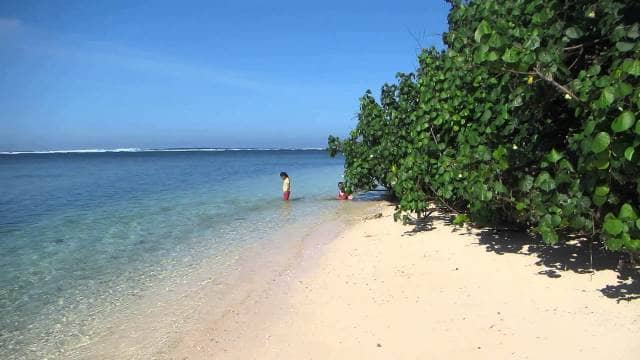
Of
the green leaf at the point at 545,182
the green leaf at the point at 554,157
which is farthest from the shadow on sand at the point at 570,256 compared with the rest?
the green leaf at the point at 554,157

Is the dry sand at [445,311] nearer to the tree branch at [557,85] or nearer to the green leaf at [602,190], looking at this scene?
the green leaf at [602,190]

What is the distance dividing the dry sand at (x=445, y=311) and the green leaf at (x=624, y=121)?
167 cm

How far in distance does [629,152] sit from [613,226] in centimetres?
70

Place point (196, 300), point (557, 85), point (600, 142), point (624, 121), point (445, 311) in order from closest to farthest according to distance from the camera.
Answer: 1. point (624, 121)
2. point (600, 142)
3. point (557, 85)
4. point (445, 311)
5. point (196, 300)

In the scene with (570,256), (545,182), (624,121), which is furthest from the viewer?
(570,256)

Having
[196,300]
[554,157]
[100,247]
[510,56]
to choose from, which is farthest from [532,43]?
[100,247]

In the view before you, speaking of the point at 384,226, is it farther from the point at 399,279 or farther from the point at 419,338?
the point at 419,338

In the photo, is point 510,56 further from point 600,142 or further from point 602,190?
point 602,190

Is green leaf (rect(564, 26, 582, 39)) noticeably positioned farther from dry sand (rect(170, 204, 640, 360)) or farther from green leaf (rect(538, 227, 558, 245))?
dry sand (rect(170, 204, 640, 360))

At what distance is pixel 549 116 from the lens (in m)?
5.22

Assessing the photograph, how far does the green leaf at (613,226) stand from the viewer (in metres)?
3.71

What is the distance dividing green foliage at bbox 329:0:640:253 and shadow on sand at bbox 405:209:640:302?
348mm

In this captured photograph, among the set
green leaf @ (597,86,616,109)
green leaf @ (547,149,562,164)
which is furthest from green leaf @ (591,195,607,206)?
green leaf @ (597,86,616,109)

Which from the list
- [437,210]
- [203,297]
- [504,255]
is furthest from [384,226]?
[203,297]
